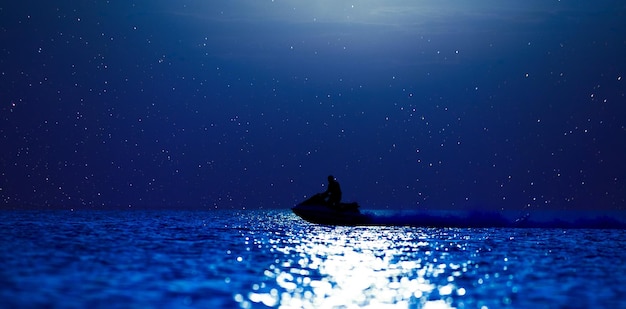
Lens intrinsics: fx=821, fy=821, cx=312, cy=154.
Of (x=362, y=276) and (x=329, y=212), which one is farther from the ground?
(x=329, y=212)

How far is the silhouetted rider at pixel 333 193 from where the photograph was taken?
42.4 meters

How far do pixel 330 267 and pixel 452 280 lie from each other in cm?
411

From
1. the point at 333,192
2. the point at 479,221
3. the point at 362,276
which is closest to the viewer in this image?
the point at 362,276

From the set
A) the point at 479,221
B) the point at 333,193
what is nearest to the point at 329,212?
the point at 333,193

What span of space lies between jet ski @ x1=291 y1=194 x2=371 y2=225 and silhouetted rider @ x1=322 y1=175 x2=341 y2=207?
181mm

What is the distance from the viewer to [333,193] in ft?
141

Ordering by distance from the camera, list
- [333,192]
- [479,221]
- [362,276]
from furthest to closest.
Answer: [479,221] < [333,192] < [362,276]

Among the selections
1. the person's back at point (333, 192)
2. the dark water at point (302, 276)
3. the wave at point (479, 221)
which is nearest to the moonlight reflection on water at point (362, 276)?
the dark water at point (302, 276)

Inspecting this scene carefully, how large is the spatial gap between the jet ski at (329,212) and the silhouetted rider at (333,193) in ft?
0.59

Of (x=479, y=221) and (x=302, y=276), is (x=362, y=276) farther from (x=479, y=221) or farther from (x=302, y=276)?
(x=479, y=221)

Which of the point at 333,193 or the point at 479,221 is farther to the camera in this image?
the point at 479,221

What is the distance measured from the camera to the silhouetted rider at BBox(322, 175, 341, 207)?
4241 centimetres

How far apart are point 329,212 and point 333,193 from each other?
1.36 metres

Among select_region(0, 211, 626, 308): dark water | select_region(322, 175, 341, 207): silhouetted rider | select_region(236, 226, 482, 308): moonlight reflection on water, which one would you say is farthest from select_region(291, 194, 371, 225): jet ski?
select_region(0, 211, 626, 308): dark water
